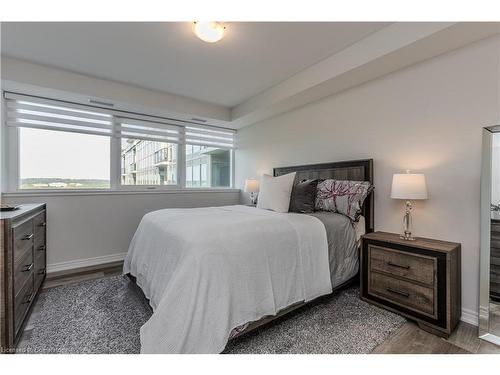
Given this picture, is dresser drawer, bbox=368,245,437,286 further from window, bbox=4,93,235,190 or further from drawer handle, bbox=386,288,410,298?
window, bbox=4,93,235,190

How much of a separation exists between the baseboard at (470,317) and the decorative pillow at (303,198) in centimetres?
143

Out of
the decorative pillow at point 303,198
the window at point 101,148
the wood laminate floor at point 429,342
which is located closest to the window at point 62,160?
the window at point 101,148

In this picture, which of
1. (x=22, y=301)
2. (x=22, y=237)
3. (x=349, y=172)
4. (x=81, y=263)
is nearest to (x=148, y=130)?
(x=81, y=263)

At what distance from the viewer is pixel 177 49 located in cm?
228

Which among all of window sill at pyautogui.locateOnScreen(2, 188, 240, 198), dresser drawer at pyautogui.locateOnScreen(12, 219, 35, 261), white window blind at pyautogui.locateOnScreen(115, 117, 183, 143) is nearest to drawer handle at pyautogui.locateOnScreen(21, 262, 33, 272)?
dresser drawer at pyautogui.locateOnScreen(12, 219, 35, 261)

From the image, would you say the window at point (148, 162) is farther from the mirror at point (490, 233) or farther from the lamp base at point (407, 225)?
the mirror at point (490, 233)

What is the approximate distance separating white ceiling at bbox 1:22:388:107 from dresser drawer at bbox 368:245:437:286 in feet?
6.27

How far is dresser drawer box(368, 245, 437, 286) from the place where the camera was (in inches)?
67.0

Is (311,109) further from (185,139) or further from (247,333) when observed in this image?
(247,333)

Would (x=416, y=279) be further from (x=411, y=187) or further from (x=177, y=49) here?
(x=177, y=49)

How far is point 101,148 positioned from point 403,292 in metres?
3.93

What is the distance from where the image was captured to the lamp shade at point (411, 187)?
1.88m

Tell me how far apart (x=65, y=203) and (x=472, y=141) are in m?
4.31
